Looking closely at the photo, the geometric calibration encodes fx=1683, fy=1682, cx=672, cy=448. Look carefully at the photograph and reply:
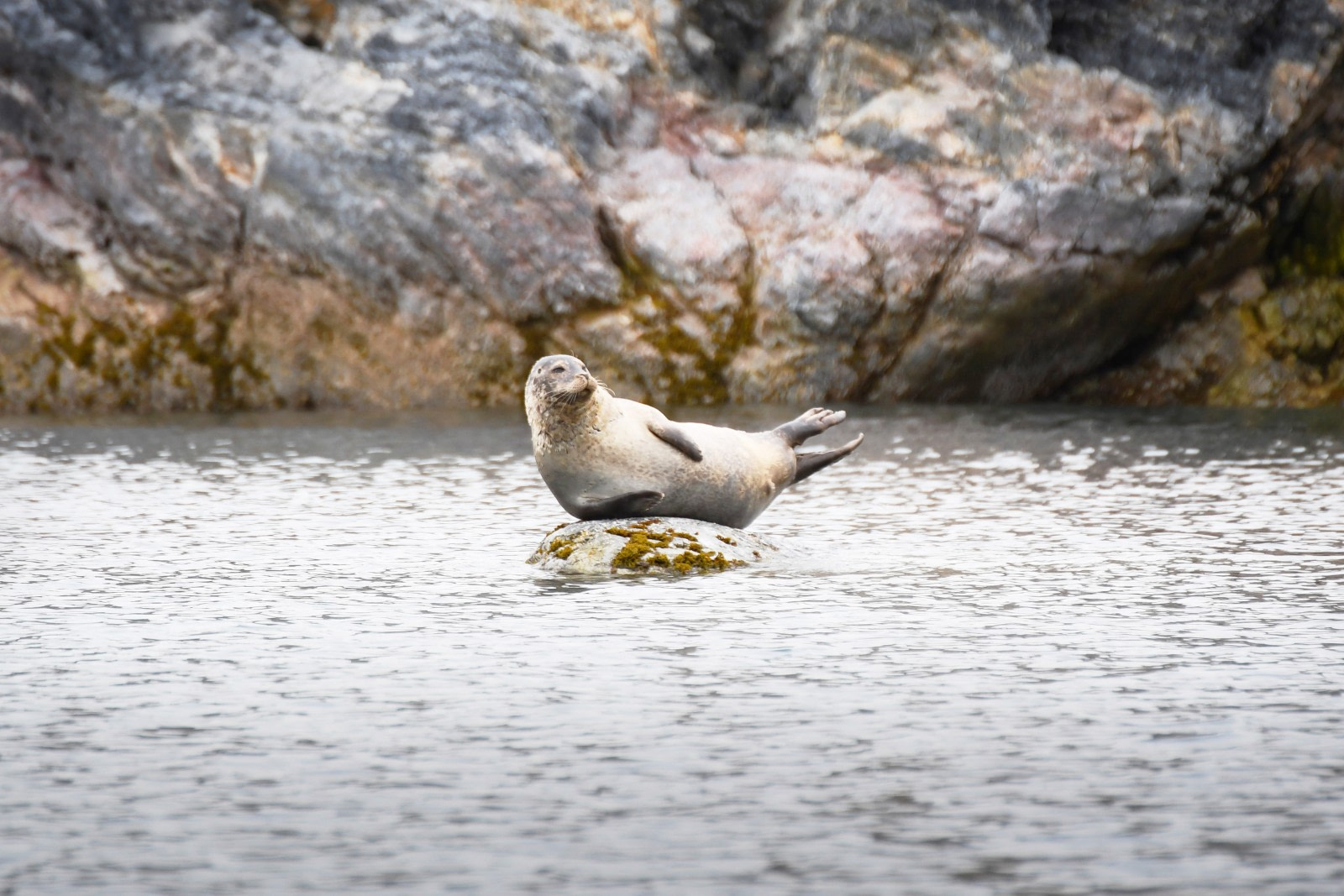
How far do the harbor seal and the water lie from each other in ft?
1.43

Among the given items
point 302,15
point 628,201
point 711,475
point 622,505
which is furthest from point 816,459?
point 302,15

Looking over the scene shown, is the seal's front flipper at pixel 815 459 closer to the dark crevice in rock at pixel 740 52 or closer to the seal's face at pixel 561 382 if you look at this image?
the seal's face at pixel 561 382

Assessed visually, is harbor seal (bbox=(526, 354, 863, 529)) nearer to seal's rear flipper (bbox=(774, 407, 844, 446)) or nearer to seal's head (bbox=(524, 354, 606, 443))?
seal's head (bbox=(524, 354, 606, 443))

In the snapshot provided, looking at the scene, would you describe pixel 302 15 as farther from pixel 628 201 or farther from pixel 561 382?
pixel 561 382

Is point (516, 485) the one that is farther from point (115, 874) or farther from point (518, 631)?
point (115, 874)

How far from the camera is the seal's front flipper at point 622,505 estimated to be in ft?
23.8

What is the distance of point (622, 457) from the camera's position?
7258 mm

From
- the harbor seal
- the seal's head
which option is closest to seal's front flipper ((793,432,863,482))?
the harbor seal

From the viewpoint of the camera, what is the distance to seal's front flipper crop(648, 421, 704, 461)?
729cm

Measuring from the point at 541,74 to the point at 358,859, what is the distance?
1323cm

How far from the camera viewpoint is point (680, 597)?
655cm

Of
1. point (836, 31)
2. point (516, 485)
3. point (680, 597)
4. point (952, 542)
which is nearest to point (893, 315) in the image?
point (836, 31)

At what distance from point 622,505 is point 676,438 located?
379 millimetres

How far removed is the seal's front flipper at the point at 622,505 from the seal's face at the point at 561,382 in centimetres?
45
